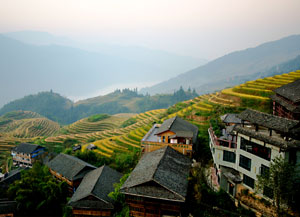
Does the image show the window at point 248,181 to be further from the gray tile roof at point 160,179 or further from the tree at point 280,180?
the gray tile roof at point 160,179

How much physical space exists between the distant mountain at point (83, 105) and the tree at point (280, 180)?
12404cm

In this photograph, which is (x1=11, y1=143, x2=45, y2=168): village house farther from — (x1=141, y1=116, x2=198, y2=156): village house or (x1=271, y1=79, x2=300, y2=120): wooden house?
(x1=271, y1=79, x2=300, y2=120): wooden house

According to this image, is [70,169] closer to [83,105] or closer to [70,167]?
[70,167]

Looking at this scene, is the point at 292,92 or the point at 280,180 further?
the point at 292,92

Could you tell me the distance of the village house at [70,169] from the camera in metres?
21.5

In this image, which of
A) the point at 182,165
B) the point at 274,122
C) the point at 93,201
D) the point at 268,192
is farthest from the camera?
the point at 93,201

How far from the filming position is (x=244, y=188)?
13.6m

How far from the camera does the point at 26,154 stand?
3772 centimetres

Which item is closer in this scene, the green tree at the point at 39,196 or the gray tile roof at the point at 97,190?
the gray tile roof at the point at 97,190

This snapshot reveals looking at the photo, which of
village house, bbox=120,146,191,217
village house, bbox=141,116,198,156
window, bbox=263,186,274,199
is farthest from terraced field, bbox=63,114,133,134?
window, bbox=263,186,274,199

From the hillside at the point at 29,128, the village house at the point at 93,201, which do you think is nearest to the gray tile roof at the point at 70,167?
the village house at the point at 93,201

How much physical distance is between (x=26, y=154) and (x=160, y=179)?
3394cm

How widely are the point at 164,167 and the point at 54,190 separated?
38.7ft

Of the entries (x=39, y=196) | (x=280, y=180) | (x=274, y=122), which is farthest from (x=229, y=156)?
(x=39, y=196)
